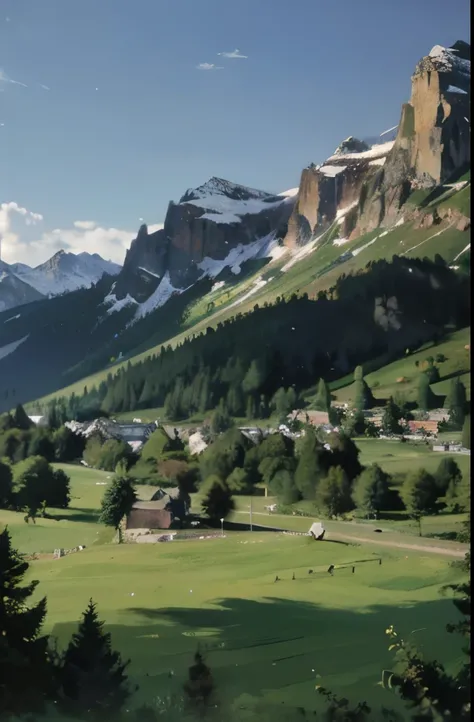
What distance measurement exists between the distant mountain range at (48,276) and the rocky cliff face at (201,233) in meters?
0.43

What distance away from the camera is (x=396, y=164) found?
6469mm

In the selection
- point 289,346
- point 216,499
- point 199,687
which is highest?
point 289,346

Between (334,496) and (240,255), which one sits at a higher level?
(240,255)

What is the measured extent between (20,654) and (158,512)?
1.73 m

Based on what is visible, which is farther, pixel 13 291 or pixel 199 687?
pixel 13 291

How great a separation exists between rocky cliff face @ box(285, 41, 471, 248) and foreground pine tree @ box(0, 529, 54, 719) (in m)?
4.12

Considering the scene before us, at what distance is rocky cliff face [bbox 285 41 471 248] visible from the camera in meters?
5.89

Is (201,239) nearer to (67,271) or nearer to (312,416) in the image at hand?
(312,416)

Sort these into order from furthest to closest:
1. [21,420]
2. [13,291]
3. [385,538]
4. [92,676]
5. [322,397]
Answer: [13,291] < [21,420] < [322,397] < [385,538] < [92,676]

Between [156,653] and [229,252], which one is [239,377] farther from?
[156,653]

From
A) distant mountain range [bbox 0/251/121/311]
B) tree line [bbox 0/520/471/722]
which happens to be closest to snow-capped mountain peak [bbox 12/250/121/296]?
distant mountain range [bbox 0/251/121/311]

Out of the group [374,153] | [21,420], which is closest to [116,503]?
[21,420]

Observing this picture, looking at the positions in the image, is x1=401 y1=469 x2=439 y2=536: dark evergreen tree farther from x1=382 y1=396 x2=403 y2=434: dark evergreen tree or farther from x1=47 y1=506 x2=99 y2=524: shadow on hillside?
x1=47 y1=506 x2=99 y2=524: shadow on hillside

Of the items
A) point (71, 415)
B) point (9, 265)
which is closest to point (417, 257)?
point (71, 415)
